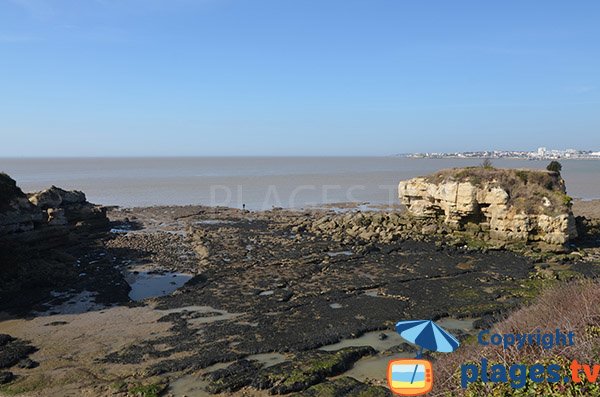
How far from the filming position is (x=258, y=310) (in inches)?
719

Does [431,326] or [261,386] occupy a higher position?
[431,326]

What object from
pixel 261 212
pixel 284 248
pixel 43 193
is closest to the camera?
pixel 284 248

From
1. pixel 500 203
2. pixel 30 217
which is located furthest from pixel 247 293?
pixel 500 203

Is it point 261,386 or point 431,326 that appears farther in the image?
point 261,386

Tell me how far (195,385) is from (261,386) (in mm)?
1903

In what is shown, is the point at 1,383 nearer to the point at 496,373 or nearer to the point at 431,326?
the point at 431,326

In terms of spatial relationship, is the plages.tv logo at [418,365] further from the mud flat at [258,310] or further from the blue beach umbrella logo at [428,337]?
the mud flat at [258,310]

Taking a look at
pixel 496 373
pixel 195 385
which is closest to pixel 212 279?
pixel 195 385

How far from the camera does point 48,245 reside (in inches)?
1070

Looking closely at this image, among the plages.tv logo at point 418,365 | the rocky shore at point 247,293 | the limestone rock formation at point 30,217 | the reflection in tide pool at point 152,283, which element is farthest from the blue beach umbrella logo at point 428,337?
the limestone rock formation at point 30,217

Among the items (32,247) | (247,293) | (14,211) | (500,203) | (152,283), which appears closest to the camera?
(247,293)

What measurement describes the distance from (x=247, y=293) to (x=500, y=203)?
1913 cm

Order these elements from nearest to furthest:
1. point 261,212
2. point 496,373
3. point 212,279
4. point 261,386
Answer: point 496,373 < point 261,386 < point 212,279 < point 261,212

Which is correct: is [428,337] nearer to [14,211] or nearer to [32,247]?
[32,247]
